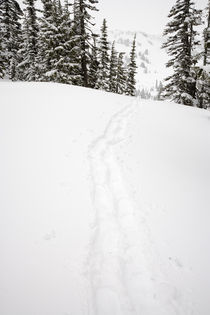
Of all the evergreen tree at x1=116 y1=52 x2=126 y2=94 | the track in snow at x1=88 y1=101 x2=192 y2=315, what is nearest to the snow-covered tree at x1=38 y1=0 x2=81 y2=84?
the evergreen tree at x1=116 y1=52 x2=126 y2=94

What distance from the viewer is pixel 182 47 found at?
1556 centimetres

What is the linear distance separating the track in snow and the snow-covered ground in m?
0.02

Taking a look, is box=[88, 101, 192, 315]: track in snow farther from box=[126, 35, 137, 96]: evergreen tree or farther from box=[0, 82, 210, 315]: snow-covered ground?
box=[126, 35, 137, 96]: evergreen tree

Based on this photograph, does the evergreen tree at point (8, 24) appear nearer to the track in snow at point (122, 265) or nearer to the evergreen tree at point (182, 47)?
the evergreen tree at point (182, 47)

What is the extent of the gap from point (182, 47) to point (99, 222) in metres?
18.0

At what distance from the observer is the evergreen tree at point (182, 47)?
48.5 feet

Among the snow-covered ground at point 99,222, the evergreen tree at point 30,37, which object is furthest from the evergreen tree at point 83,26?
the snow-covered ground at point 99,222

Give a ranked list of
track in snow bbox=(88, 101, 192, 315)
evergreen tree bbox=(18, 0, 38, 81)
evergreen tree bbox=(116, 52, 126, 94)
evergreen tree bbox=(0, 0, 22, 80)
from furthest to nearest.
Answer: evergreen tree bbox=(116, 52, 126, 94) < evergreen tree bbox=(18, 0, 38, 81) < evergreen tree bbox=(0, 0, 22, 80) < track in snow bbox=(88, 101, 192, 315)

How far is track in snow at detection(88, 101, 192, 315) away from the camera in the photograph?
8.09 feet

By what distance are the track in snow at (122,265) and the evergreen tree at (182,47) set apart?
49.9 ft

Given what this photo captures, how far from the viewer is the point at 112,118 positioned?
9.88 meters

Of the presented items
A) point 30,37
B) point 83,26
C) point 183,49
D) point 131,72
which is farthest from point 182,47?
point 30,37

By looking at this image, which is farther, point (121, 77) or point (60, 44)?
point (121, 77)

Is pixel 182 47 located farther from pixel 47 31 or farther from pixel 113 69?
pixel 113 69
